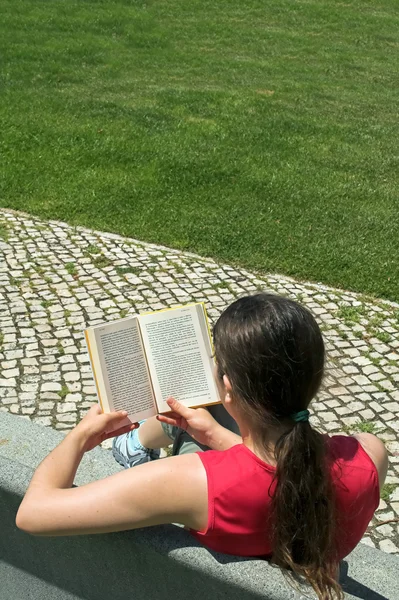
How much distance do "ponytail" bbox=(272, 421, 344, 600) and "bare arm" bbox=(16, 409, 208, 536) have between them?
8.1 inches

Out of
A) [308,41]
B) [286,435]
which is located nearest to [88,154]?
[286,435]

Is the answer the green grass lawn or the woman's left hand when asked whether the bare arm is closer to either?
the woman's left hand

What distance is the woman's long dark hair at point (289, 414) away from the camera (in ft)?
6.61

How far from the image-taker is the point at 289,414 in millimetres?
2080

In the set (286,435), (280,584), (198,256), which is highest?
(286,435)

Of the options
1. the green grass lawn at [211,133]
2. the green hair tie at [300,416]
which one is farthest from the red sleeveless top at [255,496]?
the green grass lawn at [211,133]

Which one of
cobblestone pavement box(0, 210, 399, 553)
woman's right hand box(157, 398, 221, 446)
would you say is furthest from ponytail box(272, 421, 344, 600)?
cobblestone pavement box(0, 210, 399, 553)

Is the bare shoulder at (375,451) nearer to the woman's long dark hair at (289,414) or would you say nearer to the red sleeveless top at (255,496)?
the red sleeveless top at (255,496)

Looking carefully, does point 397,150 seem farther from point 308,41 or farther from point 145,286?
point 308,41

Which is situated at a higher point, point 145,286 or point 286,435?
point 286,435

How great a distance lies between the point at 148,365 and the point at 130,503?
0.62 metres

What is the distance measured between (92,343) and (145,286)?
3707 millimetres

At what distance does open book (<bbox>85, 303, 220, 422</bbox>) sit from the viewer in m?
2.52

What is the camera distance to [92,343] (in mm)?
2521
